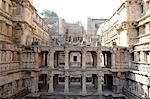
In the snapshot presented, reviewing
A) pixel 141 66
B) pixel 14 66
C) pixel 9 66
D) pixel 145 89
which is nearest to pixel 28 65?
pixel 14 66

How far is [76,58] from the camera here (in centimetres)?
5912

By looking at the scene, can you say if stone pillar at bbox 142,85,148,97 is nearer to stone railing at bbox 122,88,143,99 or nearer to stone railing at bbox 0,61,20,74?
stone railing at bbox 122,88,143,99

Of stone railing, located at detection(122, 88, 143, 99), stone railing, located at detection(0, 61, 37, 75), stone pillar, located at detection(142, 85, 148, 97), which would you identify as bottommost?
stone railing, located at detection(122, 88, 143, 99)

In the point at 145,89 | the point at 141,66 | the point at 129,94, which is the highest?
the point at 141,66

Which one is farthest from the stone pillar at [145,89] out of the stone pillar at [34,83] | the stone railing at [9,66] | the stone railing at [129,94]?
the stone railing at [9,66]

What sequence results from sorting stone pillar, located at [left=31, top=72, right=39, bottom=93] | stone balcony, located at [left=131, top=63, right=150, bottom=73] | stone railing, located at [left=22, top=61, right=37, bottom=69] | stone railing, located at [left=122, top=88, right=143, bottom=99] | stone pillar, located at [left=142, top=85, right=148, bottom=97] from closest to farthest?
stone pillar, located at [left=142, top=85, right=148, bottom=97]
stone balcony, located at [left=131, top=63, right=150, bottom=73]
stone railing, located at [left=122, top=88, right=143, bottom=99]
stone railing, located at [left=22, top=61, right=37, bottom=69]
stone pillar, located at [left=31, top=72, right=39, bottom=93]

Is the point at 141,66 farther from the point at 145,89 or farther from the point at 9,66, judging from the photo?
the point at 9,66

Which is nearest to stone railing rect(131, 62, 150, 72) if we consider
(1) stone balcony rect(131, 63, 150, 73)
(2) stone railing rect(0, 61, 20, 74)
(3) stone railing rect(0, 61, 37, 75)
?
(1) stone balcony rect(131, 63, 150, 73)

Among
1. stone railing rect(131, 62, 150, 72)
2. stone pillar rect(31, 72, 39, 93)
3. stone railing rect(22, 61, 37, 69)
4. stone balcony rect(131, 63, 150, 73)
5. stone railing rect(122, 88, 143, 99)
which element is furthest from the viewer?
stone pillar rect(31, 72, 39, 93)

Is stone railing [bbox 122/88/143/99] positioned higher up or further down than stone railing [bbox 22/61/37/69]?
further down

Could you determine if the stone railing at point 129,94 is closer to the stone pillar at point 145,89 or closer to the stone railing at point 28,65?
the stone pillar at point 145,89

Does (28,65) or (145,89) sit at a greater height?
(28,65)

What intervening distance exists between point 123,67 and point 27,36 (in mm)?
15455

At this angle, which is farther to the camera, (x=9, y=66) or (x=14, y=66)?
(x=14, y=66)
